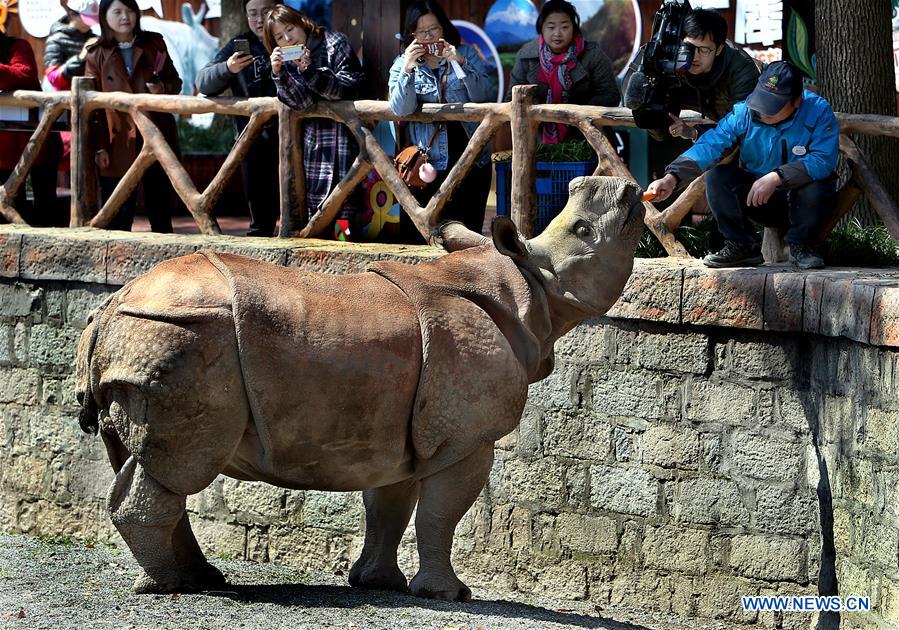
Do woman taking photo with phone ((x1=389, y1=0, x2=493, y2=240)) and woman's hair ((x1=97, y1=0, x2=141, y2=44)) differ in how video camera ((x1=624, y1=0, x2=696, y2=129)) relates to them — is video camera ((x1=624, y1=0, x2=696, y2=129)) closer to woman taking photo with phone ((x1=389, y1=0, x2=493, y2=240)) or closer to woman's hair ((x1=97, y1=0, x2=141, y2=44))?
woman taking photo with phone ((x1=389, y1=0, x2=493, y2=240))

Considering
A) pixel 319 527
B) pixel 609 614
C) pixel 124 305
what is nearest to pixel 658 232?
pixel 609 614

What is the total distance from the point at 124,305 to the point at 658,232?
10.7ft

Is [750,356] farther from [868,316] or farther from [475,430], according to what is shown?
[475,430]

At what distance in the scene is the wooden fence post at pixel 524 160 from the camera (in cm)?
787

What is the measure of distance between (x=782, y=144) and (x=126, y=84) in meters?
4.62

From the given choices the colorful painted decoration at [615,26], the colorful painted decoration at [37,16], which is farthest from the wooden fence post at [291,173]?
the colorful painted decoration at [37,16]

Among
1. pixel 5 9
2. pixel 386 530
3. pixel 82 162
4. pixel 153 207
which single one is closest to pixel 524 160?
pixel 386 530

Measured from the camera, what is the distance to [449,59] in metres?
8.32

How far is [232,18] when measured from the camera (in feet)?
47.4

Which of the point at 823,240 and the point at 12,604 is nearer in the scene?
the point at 12,604

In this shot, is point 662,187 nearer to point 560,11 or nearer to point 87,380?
point 560,11

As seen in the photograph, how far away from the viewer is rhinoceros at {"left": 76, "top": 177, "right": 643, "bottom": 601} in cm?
546

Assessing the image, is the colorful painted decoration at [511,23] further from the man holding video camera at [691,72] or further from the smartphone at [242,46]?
the man holding video camera at [691,72]

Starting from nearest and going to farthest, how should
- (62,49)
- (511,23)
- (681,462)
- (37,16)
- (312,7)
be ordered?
(681,462)
(62,49)
(312,7)
(511,23)
(37,16)
